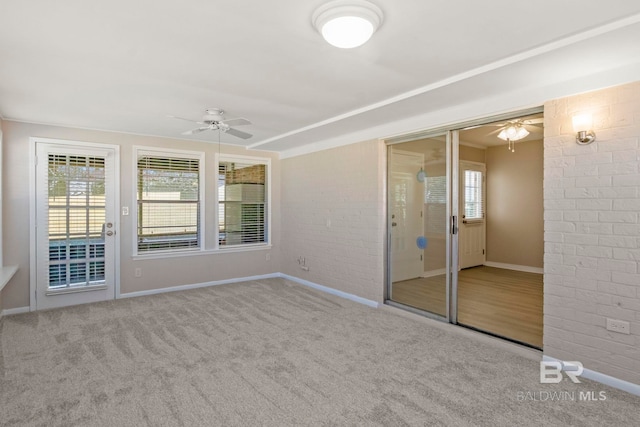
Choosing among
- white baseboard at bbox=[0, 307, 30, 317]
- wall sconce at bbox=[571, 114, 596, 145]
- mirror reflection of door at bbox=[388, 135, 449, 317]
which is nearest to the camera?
wall sconce at bbox=[571, 114, 596, 145]

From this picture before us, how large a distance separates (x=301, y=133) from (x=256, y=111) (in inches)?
45.2

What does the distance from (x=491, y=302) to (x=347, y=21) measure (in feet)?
14.0

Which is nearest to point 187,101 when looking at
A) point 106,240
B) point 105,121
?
point 105,121

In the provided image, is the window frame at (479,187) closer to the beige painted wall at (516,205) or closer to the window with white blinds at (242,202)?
the beige painted wall at (516,205)

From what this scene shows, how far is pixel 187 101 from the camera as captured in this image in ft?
12.1

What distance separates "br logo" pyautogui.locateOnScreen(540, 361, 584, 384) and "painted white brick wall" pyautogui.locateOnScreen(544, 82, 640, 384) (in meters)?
0.06

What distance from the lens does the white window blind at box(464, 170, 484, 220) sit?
7.20 m

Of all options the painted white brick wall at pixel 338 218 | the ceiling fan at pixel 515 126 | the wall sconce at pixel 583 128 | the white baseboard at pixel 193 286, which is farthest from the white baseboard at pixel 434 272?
the white baseboard at pixel 193 286

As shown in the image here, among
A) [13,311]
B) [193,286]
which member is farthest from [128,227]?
[13,311]

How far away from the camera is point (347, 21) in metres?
2.01

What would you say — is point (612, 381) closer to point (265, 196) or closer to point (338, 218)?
point (338, 218)

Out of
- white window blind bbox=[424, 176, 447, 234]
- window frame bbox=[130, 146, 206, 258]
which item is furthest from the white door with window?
window frame bbox=[130, 146, 206, 258]

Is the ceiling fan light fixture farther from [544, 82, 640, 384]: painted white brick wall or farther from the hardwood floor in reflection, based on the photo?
the hardwood floor in reflection

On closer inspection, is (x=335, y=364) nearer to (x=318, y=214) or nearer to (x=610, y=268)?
(x=610, y=268)
